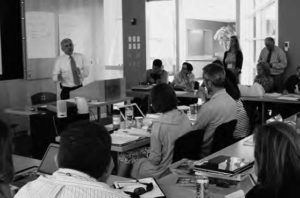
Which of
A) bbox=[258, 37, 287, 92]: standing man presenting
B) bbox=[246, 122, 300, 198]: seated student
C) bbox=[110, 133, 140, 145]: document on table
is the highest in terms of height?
bbox=[258, 37, 287, 92]: standing man presenting

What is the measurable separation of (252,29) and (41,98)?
5.75m

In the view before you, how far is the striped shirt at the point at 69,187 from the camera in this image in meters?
1.48

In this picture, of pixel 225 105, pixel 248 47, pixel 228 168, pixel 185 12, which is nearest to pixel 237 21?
pixel 248 47

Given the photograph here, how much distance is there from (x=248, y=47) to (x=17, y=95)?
5.49 m

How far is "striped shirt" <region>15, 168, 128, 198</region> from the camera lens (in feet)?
4.85

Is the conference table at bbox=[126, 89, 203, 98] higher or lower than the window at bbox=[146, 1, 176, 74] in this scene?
lower

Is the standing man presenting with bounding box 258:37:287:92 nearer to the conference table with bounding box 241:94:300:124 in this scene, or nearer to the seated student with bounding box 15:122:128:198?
the conference table with bounding box 241:94:300:124

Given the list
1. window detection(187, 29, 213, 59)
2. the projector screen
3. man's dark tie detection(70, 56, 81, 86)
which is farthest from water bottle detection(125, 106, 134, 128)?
window detection(187, 29, 213, 59)

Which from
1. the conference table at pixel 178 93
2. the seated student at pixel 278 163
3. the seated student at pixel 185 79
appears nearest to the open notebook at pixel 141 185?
the seated student at pixel 278 163

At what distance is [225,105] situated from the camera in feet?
13.3

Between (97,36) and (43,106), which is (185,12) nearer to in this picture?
(97,36)

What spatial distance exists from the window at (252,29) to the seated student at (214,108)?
622 cm

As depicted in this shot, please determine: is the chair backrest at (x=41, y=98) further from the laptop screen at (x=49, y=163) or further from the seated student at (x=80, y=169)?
the seated student at (x=80, y=169)

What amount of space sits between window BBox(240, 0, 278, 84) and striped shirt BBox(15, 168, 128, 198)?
8.98m
